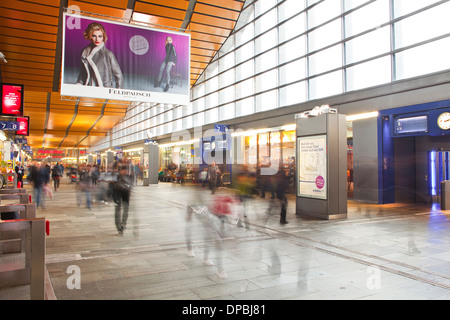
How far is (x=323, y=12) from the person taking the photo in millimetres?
16672

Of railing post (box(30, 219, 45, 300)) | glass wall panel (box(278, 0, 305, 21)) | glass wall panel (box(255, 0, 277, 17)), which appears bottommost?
railing post (box(30, 219, 45, 300))

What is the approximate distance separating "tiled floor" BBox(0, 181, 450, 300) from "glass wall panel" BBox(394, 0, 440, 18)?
26.4 ft

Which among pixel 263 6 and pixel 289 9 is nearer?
pixel 289 9

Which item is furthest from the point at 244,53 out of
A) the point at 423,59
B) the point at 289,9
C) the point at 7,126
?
the point at 7,126

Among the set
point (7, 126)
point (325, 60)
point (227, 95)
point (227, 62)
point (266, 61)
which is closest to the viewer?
point (7, 126)

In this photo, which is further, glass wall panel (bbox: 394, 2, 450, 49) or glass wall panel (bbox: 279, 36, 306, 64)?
glass wall panel (bbox: 279, 36, 306, 64)

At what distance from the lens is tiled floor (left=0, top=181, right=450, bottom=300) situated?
417 cm

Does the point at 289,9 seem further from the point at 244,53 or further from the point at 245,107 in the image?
the point at 245,107

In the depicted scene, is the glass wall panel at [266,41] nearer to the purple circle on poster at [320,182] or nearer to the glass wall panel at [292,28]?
the glass wall panel at [292,28]

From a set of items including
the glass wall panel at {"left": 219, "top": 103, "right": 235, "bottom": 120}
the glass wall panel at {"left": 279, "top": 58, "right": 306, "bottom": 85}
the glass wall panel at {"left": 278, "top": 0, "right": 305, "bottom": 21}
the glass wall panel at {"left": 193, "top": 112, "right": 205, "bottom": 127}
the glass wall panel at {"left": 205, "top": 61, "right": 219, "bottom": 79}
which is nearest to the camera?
the glass wall panel at {"left": 279, "top": 58, "right": 306, "bottom": 85}

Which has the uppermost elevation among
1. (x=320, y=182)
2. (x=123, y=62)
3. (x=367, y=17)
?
(x=367, y=17)

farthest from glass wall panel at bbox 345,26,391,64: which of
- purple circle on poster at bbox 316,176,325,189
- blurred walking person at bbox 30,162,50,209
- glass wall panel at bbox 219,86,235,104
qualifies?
blurred walking person at bbox 30,162,50,209

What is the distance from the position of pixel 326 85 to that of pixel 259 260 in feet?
41.5

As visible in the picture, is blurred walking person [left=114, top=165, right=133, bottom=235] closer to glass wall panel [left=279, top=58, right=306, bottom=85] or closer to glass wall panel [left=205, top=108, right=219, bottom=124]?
glass wall panel [left=279, top=58, right=306, bottom=85]
